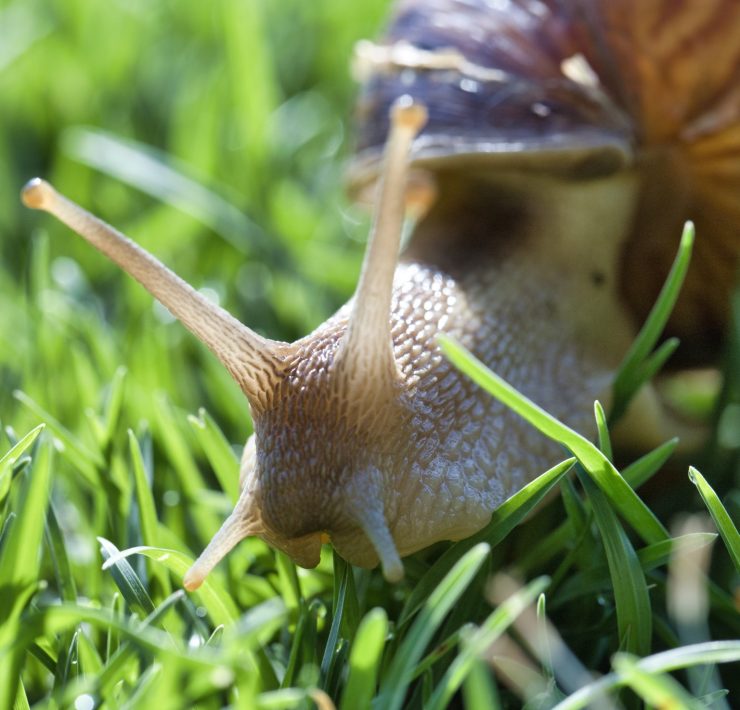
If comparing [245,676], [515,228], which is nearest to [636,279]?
[515,228]

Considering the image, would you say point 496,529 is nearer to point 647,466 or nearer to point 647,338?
point 647,466

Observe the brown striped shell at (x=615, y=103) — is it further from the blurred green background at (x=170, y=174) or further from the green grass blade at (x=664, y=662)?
the green grass blade at (x=664, y=662)

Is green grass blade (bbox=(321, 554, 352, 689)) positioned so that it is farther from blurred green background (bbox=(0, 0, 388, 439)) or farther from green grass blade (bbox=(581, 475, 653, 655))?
blurred green background (bbox=(0, 0, 388, 439))

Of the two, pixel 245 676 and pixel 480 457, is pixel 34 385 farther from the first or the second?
pixel 245 676

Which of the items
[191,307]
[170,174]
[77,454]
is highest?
[170,174]

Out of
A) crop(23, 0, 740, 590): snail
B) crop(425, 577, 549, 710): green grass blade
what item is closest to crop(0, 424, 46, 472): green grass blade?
crop(23, 0, 740, 590): snail

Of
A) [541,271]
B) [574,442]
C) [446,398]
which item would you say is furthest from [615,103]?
[574,442]

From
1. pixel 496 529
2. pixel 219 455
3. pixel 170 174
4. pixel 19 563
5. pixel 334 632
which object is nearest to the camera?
pixel 19 563
